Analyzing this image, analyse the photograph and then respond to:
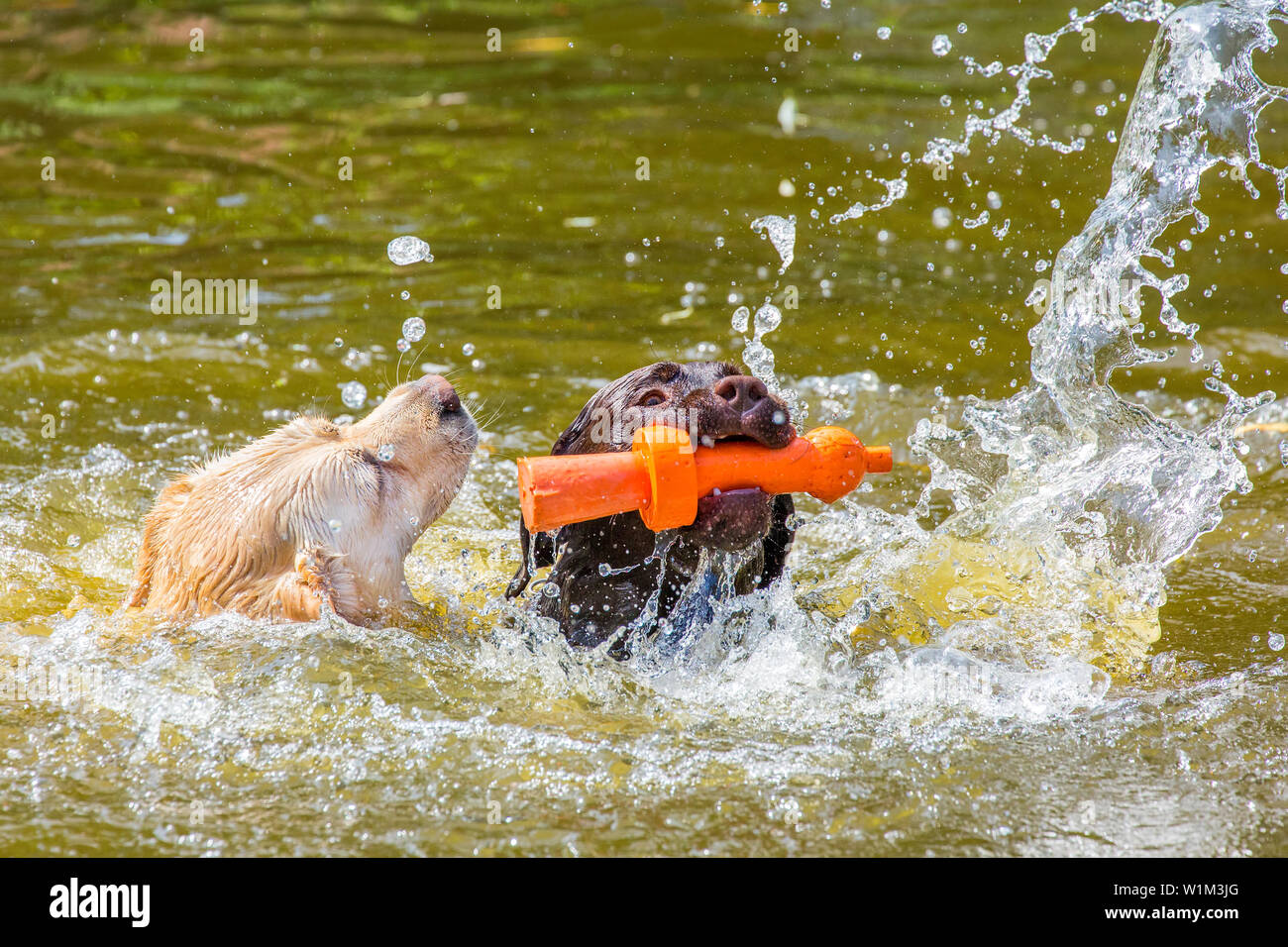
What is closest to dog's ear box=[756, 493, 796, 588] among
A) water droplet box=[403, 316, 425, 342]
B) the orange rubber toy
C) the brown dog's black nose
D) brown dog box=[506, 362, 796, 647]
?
brown dog box=[506, 362, 796, 647]

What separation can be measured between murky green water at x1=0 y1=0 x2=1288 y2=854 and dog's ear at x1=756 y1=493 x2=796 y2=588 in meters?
0.10

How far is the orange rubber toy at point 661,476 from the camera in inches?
140

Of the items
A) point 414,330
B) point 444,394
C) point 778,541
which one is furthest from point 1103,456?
point 414,330

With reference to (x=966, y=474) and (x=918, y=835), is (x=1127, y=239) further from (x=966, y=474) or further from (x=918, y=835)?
(x=918, y=835)

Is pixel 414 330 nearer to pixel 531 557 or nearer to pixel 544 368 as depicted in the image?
pixel 544 368

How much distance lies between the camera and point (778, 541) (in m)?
4.36

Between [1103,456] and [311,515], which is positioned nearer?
[311,515]

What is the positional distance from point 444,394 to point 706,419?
955 millimetres

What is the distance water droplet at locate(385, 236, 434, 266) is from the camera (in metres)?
7.95

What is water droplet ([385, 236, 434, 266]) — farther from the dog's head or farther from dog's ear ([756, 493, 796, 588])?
dog's ear ([756, 493, 796, 588])

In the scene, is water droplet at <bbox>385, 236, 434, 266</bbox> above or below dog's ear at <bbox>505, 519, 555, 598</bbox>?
above

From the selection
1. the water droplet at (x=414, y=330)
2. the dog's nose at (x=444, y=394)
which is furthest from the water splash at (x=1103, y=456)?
the water droplet at (x=414, y=330)

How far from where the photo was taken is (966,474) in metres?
5.43

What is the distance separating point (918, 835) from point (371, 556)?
1789mm
